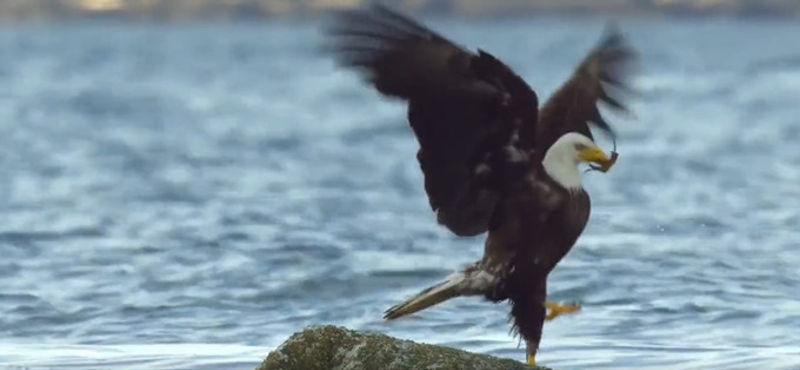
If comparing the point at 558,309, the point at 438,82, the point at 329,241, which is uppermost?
the point at 329,241

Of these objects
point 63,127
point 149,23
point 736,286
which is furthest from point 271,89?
point 149,23

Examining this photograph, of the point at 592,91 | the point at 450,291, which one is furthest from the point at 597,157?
the point at 592,91

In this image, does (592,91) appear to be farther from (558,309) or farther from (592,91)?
(558,309)

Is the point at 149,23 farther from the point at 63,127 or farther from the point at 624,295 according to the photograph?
the point at 624,295

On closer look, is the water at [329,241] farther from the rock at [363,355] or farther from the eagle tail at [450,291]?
the rock at [363,355]

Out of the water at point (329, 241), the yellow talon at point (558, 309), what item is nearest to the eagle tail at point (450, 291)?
the yellow talon at point (558, 309)

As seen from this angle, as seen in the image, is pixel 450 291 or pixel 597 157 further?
pixel 450 291

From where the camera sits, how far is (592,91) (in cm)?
805

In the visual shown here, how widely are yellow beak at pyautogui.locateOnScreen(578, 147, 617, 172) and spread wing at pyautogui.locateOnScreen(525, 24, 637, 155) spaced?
36 cm

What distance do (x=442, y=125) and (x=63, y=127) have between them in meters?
17.5

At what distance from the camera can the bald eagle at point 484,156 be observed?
718cm

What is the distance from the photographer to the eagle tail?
7336mm

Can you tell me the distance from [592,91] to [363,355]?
1.89 meters

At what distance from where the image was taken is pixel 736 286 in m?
10.1
